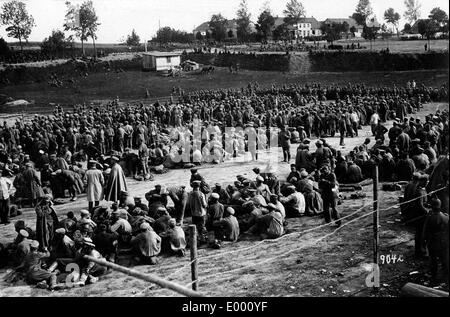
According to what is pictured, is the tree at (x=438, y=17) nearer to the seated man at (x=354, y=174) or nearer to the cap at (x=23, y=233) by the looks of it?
the seated man at (x=354, y=174)

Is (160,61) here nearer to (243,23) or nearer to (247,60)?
(247,60)

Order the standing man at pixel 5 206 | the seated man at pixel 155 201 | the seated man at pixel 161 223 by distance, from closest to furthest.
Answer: the seated man at pixel 161 223 → the seated man at pixel 155 201 → the standing man at pixel 5 206

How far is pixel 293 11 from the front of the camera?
226 feet

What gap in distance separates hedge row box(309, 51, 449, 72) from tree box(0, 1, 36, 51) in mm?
30491

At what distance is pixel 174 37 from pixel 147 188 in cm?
7420

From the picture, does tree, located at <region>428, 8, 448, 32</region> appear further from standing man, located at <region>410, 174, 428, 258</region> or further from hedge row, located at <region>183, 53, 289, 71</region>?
standing man, located at <region>410, 174, 428, 258</region>

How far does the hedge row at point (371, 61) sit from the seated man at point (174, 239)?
126ft

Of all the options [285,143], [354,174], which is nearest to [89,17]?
[285,143]

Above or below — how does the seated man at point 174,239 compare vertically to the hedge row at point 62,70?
below

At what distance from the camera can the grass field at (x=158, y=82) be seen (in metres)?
41.2

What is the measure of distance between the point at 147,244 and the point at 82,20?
54.8m

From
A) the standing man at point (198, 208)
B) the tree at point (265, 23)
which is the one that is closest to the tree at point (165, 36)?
the tree at point (265, 23)

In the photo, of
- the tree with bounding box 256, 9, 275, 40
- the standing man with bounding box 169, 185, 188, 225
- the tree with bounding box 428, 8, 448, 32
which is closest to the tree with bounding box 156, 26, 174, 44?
the tree with bounding box 256, 9, 275, 40
